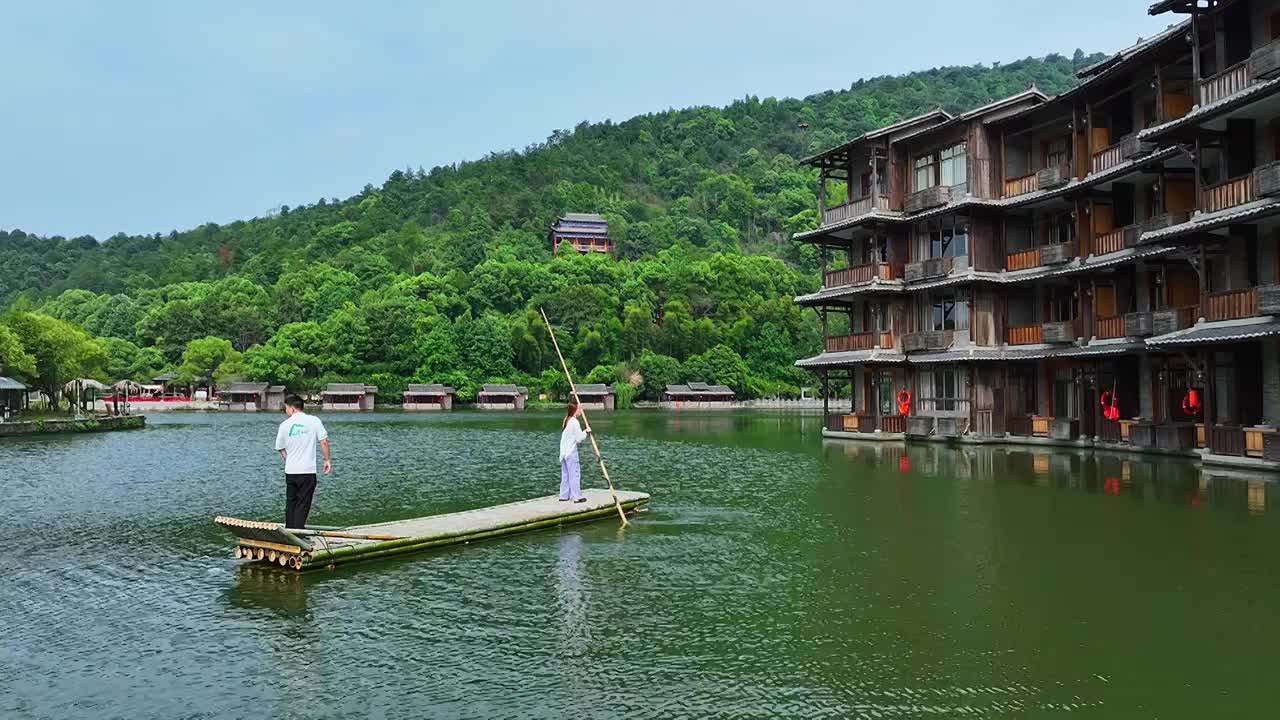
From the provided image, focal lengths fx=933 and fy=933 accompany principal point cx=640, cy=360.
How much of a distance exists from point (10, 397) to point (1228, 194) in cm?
6213

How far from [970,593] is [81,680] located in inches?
367

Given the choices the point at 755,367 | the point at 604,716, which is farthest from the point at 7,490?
the point at 755,367

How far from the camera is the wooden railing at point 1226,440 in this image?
957 inches

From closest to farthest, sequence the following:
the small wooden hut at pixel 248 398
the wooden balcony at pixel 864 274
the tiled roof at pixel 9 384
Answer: the wooden balcony at pixel 864 274 → the tiled roof at pixel 9 384 → the small wooden hut at pixel 248 398

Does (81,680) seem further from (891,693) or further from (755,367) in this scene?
(755,367)

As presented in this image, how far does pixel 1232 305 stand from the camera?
80.9 ft

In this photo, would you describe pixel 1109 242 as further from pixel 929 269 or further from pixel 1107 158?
pixel 929 269

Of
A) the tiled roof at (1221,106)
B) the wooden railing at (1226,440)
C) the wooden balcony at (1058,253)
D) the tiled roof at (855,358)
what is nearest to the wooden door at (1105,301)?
the wooden balcony at (1058,253)

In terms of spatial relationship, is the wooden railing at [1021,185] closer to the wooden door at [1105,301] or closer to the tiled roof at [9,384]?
the wooden door at [1105,301]

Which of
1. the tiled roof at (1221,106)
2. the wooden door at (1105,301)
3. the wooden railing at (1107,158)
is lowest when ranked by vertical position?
the wooden door at (1105,301)

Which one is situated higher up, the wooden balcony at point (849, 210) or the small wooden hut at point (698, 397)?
the wooden balcony at point (849, 210)

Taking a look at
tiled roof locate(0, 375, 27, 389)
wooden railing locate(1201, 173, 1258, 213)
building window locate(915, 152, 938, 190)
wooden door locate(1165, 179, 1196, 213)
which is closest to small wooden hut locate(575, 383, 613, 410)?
tiled roof locate(0, 375, 27, 389)

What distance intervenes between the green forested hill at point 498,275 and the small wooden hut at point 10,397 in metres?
1.23

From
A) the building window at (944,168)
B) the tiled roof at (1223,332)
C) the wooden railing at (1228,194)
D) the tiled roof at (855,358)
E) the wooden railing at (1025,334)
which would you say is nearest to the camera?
the tiled roof at (1223,332)
